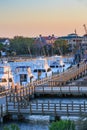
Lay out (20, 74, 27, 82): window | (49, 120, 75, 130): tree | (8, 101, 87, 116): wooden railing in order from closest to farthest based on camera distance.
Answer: (49, 120, 75, 130): tree, (8, 101, 87, 116): wooden railing, (20, 74, 27, 82): window

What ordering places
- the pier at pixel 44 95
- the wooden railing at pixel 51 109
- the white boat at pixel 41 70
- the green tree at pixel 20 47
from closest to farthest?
1. the wooden railing at pixel 51 109
2. the pier at pixel 44 95
3. the white boat at pixel 41 70
4. the green tree at pixel 20 47

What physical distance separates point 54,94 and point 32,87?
2.70 m

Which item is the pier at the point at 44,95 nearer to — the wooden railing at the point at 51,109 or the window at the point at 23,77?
the wooden railing at the point at 51,109

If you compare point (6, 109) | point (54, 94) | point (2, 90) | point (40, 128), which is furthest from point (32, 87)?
point (40, 128)

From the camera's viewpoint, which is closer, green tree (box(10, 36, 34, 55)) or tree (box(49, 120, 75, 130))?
tree (box(49, 120, 75, 130))

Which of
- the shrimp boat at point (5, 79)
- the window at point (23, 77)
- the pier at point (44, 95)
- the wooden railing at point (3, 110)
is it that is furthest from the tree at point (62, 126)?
the window at point (23, 77)

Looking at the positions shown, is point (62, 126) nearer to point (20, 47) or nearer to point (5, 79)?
point (5, 79)

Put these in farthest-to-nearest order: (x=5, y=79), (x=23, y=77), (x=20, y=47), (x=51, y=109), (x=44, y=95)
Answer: (x=20, y=47) → (x=23, y=77) → (x=5, y=79) → (x=44, y=95) → (x=51, y=109)

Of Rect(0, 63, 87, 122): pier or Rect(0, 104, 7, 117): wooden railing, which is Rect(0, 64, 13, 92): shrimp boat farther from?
Rect(0, 104, 7, 117): wooden railing

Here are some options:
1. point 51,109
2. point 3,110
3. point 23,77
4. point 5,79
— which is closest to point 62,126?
point 51,109

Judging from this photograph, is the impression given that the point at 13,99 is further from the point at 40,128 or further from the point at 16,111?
the point at 40,128

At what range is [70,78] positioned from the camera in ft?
268

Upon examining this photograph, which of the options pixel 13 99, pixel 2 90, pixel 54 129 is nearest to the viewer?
pixel 54 129

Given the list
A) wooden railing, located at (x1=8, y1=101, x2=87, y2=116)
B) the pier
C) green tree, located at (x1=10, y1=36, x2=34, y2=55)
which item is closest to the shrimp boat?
the pier
